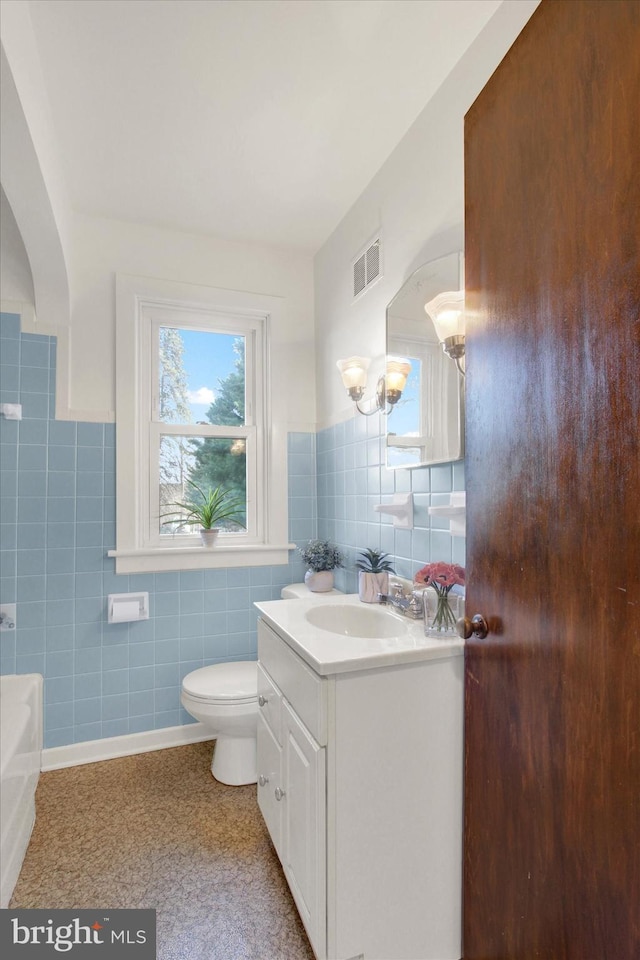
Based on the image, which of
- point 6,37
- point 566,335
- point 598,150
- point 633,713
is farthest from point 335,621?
point 6,37

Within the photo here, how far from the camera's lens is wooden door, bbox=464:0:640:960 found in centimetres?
69

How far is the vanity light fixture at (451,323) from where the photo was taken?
1.39m

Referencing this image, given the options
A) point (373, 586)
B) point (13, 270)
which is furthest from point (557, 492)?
point (13, 270)

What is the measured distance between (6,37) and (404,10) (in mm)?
1048

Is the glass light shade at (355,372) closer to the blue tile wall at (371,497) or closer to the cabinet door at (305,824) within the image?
the blue tile wall at (371,497)

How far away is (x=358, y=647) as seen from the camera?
118 centimetres

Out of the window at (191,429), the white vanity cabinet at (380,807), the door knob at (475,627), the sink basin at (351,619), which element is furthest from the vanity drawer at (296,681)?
the window at (191,429)

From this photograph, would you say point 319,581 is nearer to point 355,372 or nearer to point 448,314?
point 355,372

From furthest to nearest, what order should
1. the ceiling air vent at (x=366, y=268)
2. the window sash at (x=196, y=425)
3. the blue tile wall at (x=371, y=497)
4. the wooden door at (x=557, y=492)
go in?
the window sash at (x=196, y=425) < the ceiling air vent at (x=366, y=268) < the blue tile wall at (x=371, y=497) < the wooden door at (x=557, y=492)

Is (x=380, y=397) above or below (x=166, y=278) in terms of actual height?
below

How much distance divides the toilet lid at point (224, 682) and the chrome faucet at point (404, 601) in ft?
2.38

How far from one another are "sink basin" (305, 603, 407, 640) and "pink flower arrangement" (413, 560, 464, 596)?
0.95 feet

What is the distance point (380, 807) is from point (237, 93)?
2219 millimetres

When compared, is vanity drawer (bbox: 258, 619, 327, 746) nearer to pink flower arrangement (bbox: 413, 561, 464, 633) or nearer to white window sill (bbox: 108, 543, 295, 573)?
pink flower arrangement (bbox: 413, 561, 464, 633)
